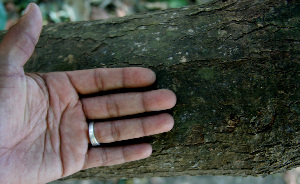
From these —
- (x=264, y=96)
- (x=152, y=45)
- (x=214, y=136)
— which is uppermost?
(x=152, y=45)

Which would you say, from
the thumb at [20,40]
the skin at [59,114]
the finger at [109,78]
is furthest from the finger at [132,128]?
the thumb at [20,40]

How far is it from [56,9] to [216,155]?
9.73ft

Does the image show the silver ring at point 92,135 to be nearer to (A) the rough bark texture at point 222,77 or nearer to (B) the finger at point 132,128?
(B) the finger at point 132,128

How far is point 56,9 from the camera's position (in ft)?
11.2

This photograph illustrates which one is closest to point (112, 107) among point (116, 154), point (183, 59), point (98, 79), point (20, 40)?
point (98, 79)

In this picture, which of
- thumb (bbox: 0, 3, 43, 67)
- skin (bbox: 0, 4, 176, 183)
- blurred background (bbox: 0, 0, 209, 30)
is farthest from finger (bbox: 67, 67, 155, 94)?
blurred background (bbox: 0, 0, 209, 30)

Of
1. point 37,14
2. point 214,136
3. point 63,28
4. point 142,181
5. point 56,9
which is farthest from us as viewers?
point 56,9

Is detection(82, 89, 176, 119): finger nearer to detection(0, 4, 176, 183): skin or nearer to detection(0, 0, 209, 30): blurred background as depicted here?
detection(0, 4, 176, 183): skin

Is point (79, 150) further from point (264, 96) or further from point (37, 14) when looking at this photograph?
point (264, 96)

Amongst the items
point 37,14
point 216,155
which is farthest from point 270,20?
point 37,14

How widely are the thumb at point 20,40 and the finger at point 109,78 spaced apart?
336mm

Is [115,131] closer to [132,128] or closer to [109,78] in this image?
[132,128]

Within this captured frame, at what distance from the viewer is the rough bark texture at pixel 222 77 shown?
146cm

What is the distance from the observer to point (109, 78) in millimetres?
1596
